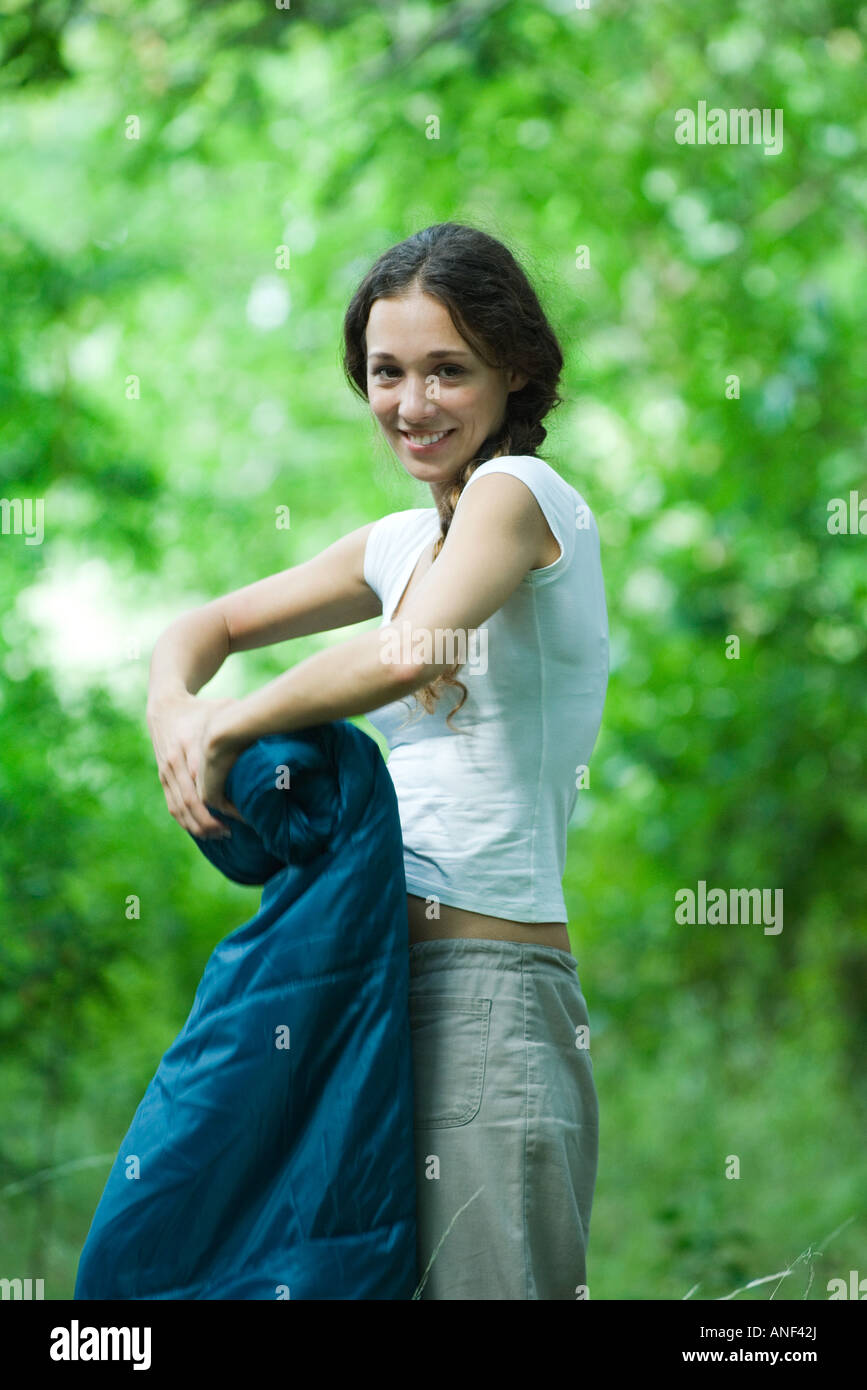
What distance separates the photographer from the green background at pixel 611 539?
13.5 feet

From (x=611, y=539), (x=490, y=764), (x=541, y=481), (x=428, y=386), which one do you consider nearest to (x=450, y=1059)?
(x=490, y=764)

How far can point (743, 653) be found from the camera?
4.61m

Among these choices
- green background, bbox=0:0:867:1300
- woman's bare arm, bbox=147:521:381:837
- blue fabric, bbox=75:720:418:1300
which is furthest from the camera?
green background, bbox=0:0:867:1300

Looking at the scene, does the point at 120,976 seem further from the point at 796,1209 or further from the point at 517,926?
the point at 517,926

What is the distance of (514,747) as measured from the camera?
1.29m

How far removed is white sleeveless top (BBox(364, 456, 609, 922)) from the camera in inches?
50.3

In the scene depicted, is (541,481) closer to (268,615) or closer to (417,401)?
(417,401)

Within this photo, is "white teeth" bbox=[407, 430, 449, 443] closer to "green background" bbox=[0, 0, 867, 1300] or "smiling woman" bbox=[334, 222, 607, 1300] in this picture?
"smiling woman" bbox=[334, 222, 607, 1300]

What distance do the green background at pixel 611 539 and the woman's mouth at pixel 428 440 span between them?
2.86 m

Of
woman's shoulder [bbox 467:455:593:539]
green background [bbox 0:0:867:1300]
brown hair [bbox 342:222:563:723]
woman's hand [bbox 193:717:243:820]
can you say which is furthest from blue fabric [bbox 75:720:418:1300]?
green background [bbox 0:0:867:1300]

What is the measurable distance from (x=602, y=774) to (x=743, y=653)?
2.18 feet

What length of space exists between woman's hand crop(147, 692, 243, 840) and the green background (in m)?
2.72

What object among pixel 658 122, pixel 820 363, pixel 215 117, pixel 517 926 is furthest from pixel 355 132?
pixel 517 926

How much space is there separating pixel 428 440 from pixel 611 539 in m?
3.57
